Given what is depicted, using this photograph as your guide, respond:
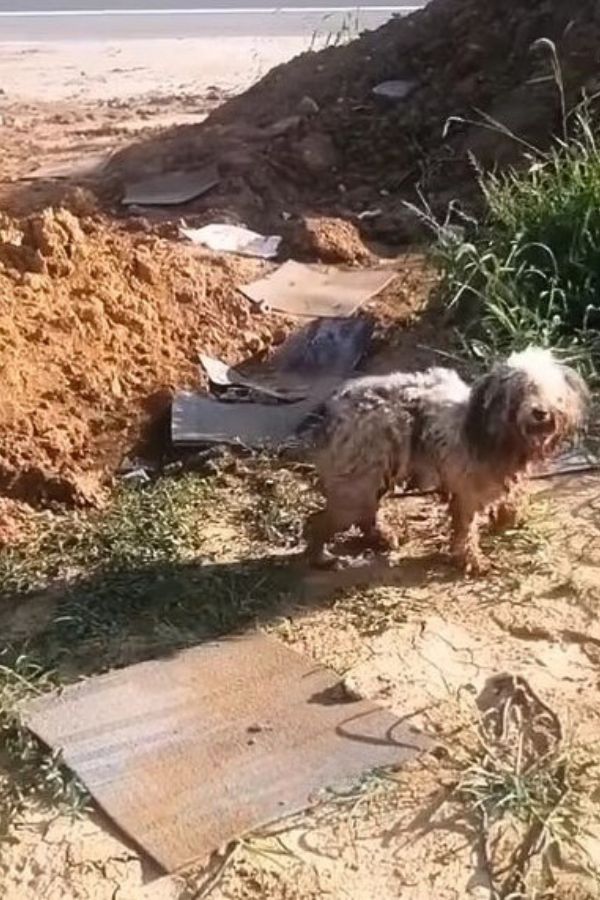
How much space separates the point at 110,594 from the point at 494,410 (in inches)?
57.2

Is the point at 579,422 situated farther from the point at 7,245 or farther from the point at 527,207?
the point at 7,245

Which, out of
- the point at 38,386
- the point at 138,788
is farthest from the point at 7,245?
the point at 138,788

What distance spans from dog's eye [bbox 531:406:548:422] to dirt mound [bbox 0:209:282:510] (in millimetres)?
1943

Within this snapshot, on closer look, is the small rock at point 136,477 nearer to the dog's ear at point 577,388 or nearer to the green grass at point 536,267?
the green grass at point 536,267

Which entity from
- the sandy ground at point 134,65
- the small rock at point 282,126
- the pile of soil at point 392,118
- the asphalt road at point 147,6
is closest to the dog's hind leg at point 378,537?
the pile of soil at point 392,118

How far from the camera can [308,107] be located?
33.9 ft

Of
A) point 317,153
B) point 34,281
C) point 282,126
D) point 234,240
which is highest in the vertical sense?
point 282,126

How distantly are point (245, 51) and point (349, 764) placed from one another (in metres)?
12.5

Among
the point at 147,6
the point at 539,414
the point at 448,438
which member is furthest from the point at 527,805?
the point at 147,6

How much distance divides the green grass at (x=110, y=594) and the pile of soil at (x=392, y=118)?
10.9ft

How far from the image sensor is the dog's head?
4.97 m

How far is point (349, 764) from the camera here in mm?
4281

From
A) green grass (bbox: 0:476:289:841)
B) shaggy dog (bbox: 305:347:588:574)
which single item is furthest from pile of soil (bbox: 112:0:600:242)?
shaggy dog (bbox: 305:347:588:574)

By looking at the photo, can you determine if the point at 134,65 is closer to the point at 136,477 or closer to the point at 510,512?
the point at 136,477
